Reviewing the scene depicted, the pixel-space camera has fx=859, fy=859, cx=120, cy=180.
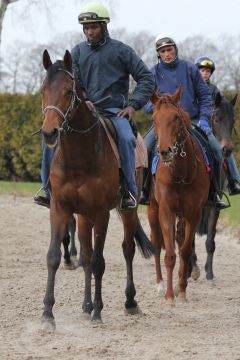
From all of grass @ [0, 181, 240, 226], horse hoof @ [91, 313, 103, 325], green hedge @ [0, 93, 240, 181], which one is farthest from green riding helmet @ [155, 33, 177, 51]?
green hedge @ [0, 93, 240, 181]

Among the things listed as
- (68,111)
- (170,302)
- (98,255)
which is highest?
(68,111)

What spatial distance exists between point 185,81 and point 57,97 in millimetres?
3711

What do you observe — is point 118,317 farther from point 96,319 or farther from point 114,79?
point 114,79

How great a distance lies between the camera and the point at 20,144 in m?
33.2

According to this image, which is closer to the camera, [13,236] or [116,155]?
[116,155]

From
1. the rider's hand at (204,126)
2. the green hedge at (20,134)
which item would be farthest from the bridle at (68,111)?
the green hedge at (20,134)

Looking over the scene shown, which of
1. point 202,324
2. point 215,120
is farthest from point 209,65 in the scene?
point 202,324

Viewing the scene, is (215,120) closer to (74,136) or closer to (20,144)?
(74,136)

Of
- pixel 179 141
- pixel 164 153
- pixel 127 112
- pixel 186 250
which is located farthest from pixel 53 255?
pixel 186 250

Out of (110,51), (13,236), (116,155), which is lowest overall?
(13,236)

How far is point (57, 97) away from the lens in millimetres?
7668

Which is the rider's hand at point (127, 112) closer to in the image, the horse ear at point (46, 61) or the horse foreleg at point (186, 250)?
the horse ear at point (46, 61)

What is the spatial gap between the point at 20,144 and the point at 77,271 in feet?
68.2

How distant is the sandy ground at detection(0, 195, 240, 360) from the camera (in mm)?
6980
